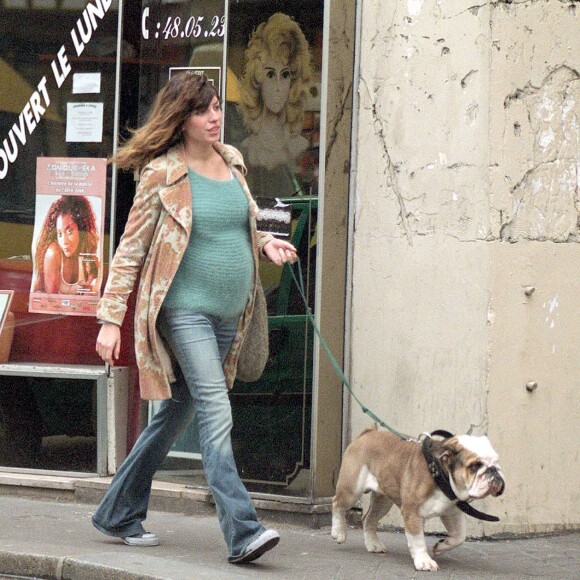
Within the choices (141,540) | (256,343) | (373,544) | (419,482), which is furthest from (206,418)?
(373,544)

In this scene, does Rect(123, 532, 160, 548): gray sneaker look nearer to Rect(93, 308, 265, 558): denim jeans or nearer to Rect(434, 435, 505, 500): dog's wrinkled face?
Rect(93, 308, 265, 558): denim jeans

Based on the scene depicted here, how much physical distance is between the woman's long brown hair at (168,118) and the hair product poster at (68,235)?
2.06 meters

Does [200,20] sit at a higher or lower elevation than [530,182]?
higher

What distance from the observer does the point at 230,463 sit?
557cm

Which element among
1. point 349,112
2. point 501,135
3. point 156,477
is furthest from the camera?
point 156,477

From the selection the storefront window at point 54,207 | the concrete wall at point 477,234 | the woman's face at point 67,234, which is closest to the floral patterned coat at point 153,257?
the concrete wall at point 477,234

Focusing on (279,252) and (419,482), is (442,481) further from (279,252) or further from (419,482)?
(279,252)

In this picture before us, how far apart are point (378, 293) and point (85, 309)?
2.01m

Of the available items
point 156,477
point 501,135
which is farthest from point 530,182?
point 156,477

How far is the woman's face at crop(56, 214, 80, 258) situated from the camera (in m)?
7.90

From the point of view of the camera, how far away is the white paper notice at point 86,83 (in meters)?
7.83

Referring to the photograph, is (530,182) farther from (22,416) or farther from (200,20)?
(22,416)

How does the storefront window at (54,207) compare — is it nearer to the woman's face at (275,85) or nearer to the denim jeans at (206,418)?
the woman's face at (275,85)

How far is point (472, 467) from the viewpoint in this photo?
538cm
